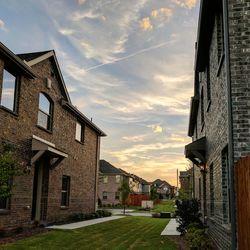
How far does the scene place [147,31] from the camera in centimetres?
1650

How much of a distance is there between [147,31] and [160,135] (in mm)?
12665

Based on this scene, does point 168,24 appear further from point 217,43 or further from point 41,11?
point 217,43

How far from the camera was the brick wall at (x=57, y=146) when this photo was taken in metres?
14.6

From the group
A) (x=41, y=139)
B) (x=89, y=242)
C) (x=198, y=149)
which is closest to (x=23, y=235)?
(x=89, y=242)

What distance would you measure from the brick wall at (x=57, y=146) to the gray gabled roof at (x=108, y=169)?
118 feet

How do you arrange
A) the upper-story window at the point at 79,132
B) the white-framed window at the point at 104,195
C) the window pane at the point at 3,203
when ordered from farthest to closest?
the white-framed window at the point at 104,195
the upper-story window at the point at 79,132
the window pane at the point at 3,203

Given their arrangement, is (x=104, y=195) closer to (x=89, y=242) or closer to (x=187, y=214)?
(x=187, y=214)

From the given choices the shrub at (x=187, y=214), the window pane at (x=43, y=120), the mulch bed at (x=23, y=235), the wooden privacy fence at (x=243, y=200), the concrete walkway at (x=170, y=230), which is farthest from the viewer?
the window pane at (x=43, y=120)

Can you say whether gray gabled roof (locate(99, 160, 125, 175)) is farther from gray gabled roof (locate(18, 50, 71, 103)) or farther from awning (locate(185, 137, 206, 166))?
awning (locate(185, 137, 206, 166))

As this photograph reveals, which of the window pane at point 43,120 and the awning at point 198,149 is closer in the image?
the awning at point 198,149

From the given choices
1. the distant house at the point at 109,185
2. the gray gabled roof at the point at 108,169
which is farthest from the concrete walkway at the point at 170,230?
the gray gabled roof at the point at 108,169

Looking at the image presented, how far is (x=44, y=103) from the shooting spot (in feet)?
59.0

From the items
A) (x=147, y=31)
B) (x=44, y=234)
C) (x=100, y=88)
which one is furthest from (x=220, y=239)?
(x=100, y=88)

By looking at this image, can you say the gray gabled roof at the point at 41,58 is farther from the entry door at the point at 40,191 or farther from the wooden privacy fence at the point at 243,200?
the wooden privacy fence at the point at 243,200
